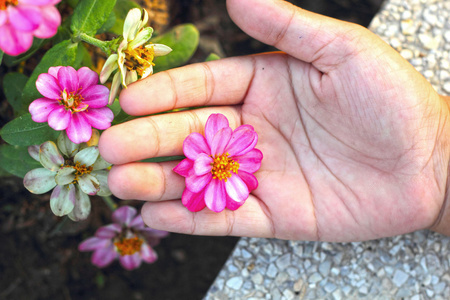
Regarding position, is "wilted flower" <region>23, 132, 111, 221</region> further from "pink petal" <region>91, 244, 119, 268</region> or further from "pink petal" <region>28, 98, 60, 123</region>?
"pink petal" <region>91, 244, 119, 268</region>

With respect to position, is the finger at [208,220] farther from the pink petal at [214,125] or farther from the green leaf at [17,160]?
the green leaf at [17,160]

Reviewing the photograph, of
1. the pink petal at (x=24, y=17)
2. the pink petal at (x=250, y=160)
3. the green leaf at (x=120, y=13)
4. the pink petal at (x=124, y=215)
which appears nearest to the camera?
the pink petal at (x=24, y=17)

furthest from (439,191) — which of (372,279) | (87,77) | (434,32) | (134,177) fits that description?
(87,77)

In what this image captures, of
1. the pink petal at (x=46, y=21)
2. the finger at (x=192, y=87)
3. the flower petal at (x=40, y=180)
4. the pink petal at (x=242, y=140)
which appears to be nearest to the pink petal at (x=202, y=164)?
the pink petal at (x=242, y=140)

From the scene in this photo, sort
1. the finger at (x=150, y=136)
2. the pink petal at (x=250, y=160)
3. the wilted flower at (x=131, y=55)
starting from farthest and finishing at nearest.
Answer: the pink petal at (x=250, y=160) < the finger at (x=150, y=136) < the wilted flower at (x=131, y=55)

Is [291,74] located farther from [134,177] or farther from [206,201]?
[134,177]

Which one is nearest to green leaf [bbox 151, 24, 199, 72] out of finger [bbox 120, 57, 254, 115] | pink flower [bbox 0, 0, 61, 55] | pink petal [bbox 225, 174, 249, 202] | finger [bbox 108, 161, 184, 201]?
finger [bbox 120, 57, 254, 115]

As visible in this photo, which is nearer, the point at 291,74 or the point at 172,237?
the point at 291,74
